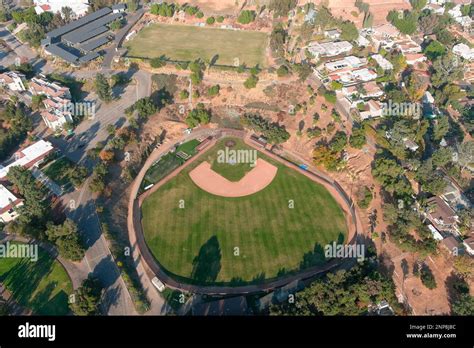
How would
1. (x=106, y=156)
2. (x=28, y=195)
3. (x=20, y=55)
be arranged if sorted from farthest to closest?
(x=20, y=55)
(x=106, y=156)
(x=28, y=195)

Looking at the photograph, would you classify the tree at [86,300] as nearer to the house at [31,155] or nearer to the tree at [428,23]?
the house at [31,155]

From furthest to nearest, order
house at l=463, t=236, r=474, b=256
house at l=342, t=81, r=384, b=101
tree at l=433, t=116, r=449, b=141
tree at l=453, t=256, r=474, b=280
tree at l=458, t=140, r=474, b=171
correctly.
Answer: house at l=342, t=81, r=384, b=101 → tree at l=433, t=116, r=449, b=141 → tree at l=458, t=140, r=474, b=171 → house at l=463, t=236, r=474, b=256 → tree at l=453, t=256, r=474, b=280

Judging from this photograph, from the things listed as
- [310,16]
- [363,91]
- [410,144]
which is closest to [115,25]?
[310,16]

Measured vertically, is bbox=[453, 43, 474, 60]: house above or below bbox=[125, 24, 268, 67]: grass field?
above

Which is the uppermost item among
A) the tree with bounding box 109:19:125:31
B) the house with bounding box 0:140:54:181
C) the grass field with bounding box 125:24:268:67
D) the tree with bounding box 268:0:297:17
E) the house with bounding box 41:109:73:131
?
the tree with bounding box 268:0:297:17

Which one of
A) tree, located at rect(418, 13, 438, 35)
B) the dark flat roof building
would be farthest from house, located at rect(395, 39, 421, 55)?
the dark flat roof building

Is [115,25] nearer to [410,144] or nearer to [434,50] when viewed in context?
[410,144]

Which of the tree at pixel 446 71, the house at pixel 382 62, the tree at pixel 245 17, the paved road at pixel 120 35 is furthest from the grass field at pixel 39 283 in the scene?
the tree at pixel 446 71

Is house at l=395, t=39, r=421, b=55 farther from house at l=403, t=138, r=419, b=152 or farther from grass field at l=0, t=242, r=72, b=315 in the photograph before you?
grass field at l=0, t=242, r=72, b=315
